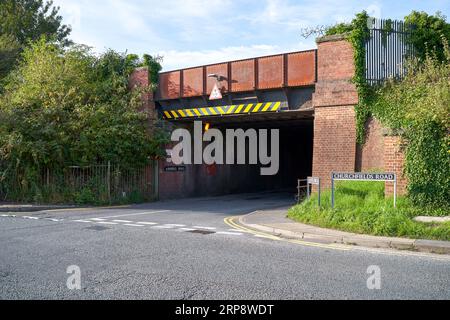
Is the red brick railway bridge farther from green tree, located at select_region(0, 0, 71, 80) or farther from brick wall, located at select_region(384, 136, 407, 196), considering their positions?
green tree, located at select_region(0, 0, 71, 80)

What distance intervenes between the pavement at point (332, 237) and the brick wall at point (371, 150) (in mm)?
3901

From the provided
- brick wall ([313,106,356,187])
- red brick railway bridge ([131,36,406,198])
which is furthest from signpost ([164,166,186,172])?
brick wall ([313,106,356,187])

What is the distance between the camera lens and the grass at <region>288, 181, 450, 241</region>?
998 cm

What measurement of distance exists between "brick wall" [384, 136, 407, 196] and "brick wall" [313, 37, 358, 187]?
121 inches

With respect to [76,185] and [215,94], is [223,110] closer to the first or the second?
[215,94]

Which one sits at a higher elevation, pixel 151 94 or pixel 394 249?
pixel 151 94

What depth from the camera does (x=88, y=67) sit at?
76.2 ft

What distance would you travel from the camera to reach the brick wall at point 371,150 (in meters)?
14.9

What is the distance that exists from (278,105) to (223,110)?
9.71 feet

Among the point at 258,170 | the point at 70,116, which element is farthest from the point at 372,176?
the point at 258,170

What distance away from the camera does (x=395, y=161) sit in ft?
40.3
